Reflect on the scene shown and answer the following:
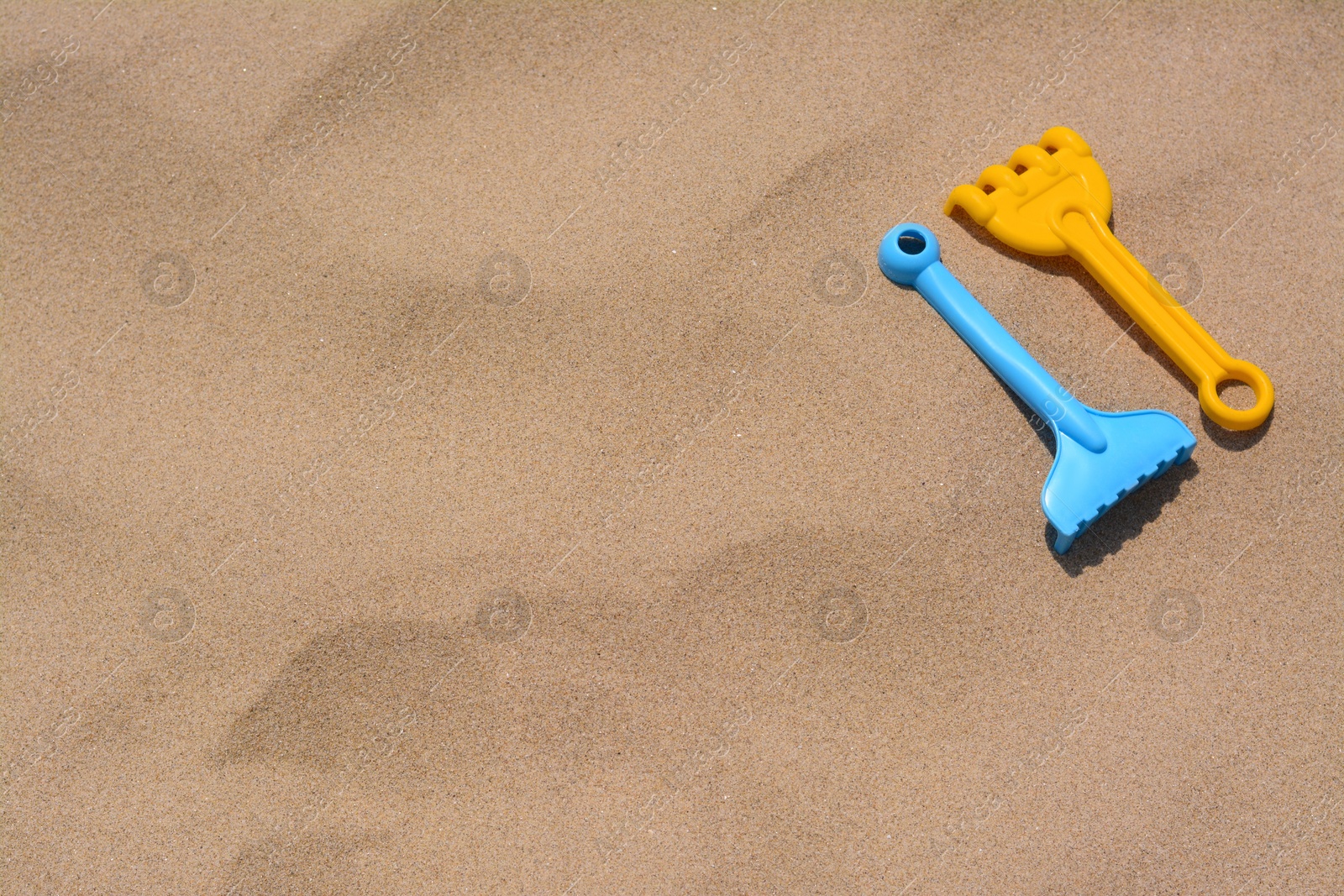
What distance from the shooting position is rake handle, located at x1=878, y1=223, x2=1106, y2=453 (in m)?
2.62

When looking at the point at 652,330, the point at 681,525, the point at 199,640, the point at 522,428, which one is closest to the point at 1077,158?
the point at 652,330

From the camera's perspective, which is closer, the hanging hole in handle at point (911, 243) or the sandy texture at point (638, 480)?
the sandy texture at point (638, 480)

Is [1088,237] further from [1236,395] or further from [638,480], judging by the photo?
[638,480]

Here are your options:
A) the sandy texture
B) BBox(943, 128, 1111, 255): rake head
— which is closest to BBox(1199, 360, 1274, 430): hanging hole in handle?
the sandy texture

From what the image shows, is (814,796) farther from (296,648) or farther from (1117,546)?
(296,648)

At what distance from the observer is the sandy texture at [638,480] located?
2.65 meters

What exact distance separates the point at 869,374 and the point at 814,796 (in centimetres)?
125

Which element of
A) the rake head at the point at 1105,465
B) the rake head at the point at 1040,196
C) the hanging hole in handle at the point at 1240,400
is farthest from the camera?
the rake head at the point at 1040,196

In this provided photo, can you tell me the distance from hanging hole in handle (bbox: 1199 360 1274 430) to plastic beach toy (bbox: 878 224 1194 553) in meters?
0.11

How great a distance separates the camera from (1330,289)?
9.46 ft

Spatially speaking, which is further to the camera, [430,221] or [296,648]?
[430,221]

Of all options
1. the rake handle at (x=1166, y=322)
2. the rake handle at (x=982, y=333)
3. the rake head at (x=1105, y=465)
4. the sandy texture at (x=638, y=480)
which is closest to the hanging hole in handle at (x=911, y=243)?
the rake handle at (x=982, y=333)

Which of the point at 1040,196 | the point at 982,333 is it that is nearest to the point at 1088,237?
the point at 1040,196

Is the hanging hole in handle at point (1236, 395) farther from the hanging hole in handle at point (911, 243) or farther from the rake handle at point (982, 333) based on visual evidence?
the hanging hole in handle at point (911, 243)
